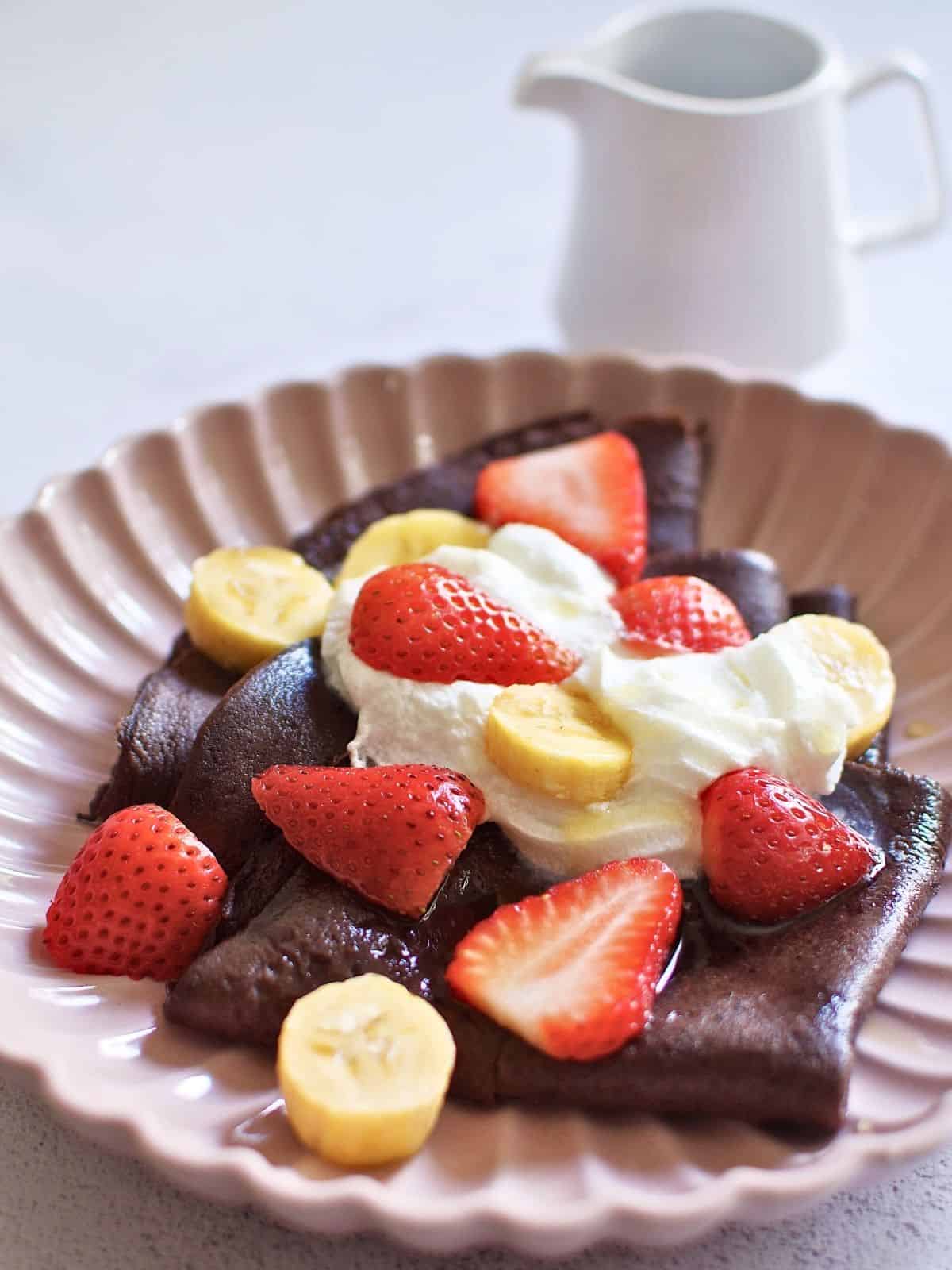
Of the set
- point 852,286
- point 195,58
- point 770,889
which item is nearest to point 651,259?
point 852,286

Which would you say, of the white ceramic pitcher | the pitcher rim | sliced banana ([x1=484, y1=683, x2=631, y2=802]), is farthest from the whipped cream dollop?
the pitcher rim

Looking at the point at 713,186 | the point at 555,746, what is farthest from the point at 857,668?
the point at 713,186

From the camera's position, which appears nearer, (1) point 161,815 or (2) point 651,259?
(1) point 161,815

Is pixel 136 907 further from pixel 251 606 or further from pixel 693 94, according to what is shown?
pixel 693 94

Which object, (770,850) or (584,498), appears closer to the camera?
(770,850)

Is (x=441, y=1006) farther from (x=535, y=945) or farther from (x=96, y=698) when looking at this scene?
(x=96, y=698)

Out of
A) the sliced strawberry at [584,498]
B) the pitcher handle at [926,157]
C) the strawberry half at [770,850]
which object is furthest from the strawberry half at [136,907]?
the pitcher handle at [926,157]

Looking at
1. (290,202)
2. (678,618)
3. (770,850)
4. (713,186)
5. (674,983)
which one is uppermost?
(713,186)
